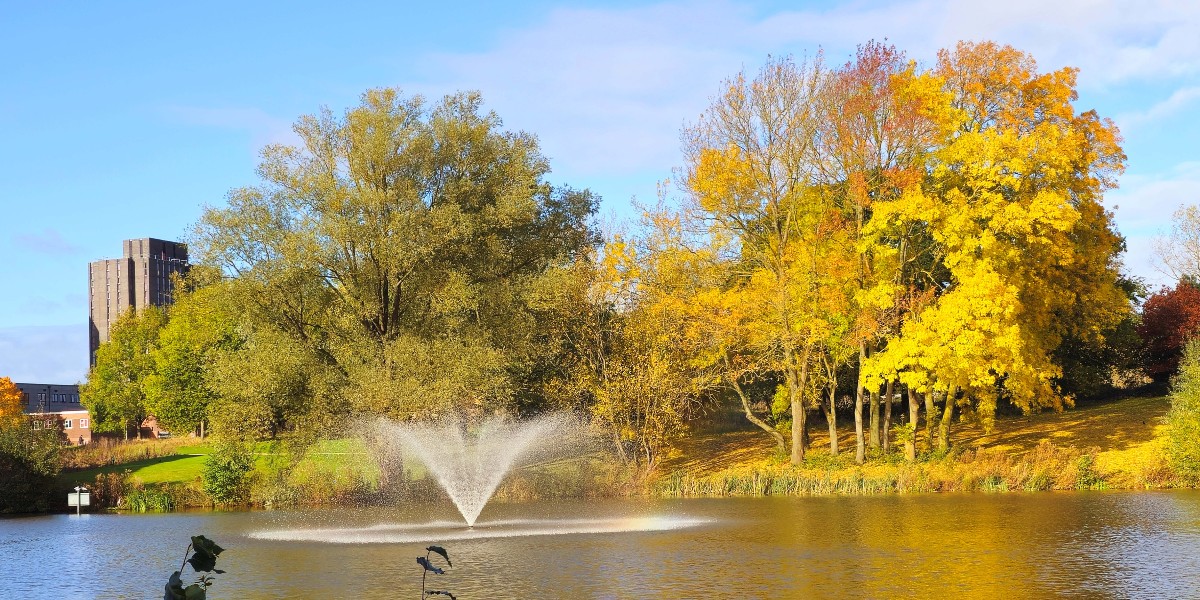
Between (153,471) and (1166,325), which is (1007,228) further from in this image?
(153,471)

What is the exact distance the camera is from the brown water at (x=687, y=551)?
65.0ft

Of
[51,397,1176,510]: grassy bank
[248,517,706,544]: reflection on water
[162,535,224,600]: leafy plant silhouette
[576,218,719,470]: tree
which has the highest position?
[576,218,719,470]: tree

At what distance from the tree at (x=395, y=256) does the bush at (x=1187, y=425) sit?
25274 mm

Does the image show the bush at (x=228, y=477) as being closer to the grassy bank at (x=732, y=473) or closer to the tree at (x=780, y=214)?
the grassy bank at (x=732, y=473)

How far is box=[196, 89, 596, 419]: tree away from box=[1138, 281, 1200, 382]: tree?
3608cm

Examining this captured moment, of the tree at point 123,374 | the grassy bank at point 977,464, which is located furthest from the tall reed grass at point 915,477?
the tree at point 123,374

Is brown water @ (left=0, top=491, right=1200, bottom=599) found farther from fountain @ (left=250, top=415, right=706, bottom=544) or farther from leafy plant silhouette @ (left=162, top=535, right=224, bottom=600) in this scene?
leafy plant silhouette @ (left=162, top=535, right=224, bottom=600)

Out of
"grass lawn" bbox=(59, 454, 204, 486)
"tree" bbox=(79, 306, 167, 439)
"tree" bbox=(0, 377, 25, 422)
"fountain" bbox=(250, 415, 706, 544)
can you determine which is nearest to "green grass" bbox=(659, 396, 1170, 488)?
"fountain" bbox=(250, 415, 706, 544)

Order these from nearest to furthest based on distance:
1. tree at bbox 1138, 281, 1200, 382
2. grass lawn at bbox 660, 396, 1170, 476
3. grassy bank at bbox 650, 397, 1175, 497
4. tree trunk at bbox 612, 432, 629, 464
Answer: grassy bank at bbox 650, 397, 1175, 497
grass lawn at bbox 660, 396, 1170, 476
tree trunk at bbox 612, 432, 629, 464
tree at bbox 1138, 281, 1200, 382

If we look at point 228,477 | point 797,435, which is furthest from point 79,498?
point 797,435

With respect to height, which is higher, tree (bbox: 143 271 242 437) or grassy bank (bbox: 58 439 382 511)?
tree (bbox: 143 271 242 437)

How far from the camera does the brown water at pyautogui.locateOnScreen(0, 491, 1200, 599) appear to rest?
65.0ft

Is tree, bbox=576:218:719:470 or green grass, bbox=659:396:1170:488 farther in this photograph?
tree, bbox=576:218:719:470

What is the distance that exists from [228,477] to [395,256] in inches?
473
